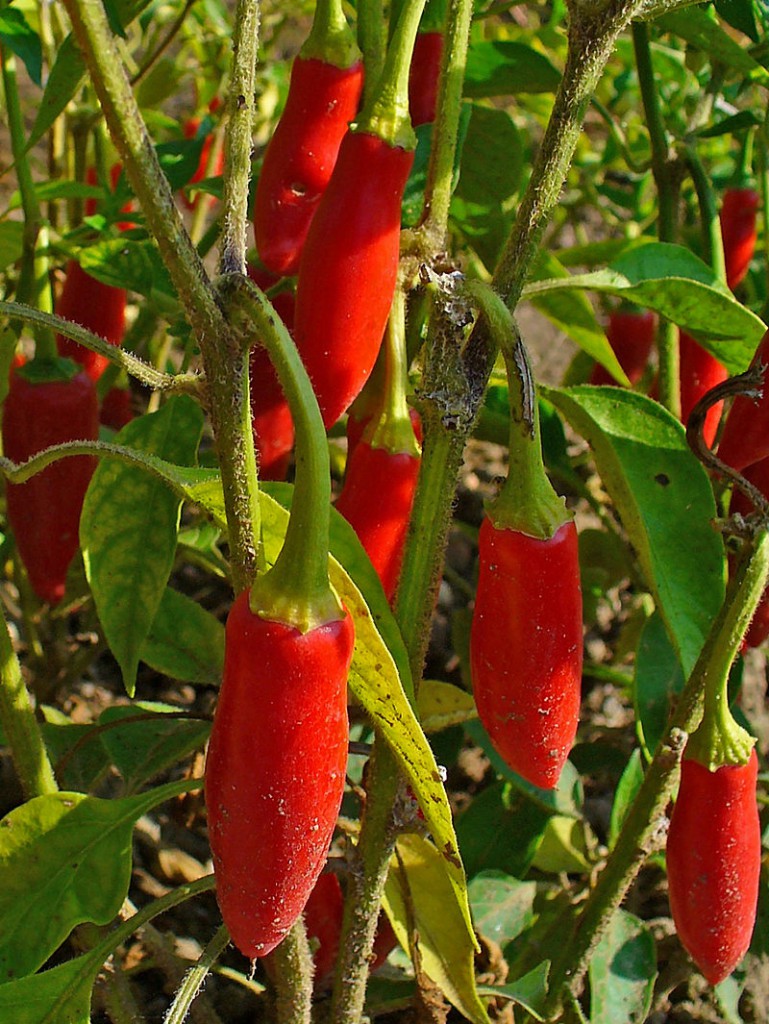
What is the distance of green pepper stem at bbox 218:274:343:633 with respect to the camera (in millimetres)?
528

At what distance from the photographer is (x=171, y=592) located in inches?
43.3

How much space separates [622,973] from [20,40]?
0.88m

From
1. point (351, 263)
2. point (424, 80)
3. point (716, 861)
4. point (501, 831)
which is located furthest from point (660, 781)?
point (424, 80)

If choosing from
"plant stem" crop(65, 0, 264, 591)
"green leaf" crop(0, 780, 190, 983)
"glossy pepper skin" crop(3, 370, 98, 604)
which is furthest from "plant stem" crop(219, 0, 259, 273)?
"glossy pepper skin" crop(3, 370, 98, 604)

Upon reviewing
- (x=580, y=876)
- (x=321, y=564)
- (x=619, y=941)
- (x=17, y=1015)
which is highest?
(x=321, y=564)

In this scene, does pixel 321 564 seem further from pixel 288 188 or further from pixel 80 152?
pixel 80 152

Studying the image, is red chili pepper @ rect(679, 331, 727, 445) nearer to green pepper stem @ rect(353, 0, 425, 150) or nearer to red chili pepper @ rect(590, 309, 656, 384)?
red chili pepper @ rect(590, 309, 656, 384)

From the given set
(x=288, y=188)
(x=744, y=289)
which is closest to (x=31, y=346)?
(x=744, y=289)

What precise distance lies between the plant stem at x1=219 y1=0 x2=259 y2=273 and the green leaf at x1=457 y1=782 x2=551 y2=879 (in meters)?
0.68

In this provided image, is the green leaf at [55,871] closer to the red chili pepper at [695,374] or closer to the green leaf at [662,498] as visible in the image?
the green leaf at [662,498]

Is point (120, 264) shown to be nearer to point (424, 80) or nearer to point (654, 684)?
point (424, 80)

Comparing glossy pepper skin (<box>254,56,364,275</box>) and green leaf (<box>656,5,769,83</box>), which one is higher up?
green leaf (<box>656,5,769,83</box>)

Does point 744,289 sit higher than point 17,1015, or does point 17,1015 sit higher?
point 744,289

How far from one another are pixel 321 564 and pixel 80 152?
3.32 ft
